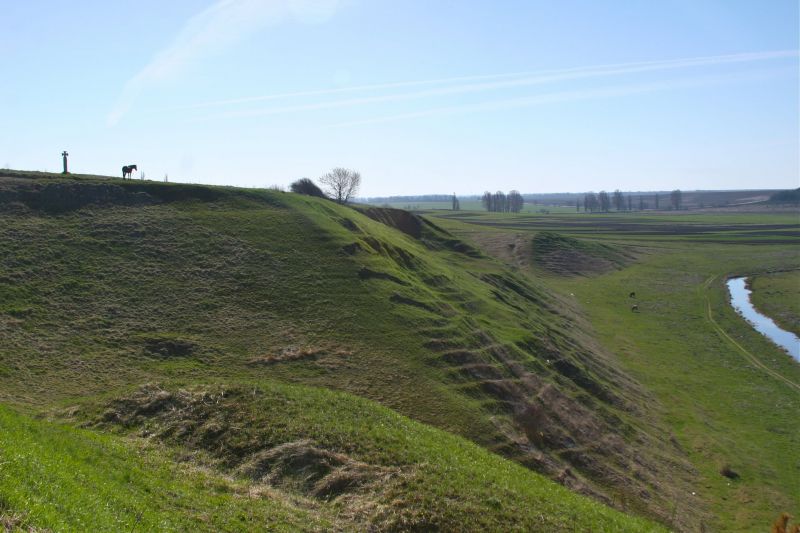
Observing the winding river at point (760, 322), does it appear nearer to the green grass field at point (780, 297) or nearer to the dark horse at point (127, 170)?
the green grass field at point (780, 297)

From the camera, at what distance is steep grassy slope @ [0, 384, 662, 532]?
14602 millimetres

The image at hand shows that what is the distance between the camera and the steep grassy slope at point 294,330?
29109 millimetres

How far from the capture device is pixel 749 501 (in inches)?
1190

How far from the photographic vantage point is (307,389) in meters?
28.2

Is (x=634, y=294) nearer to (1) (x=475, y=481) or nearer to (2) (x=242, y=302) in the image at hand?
(2) (x=242, y=302)

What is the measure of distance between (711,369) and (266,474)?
43.7m

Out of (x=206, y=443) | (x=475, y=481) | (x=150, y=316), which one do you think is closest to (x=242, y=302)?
(x=150, y=316)

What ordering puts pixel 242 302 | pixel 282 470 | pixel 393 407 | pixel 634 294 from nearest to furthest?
pixel 282 470
pixel 393 407
pixel 242 302
pixel 634 294

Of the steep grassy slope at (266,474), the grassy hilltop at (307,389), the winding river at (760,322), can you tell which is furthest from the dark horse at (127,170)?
the winding river at (760,322)

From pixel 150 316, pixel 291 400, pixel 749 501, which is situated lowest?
pixel 749 501

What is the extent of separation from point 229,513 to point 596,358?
121 feet

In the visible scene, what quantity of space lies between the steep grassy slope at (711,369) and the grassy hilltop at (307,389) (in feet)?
0.99

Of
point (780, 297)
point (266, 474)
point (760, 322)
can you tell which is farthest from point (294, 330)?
point (780, 297)

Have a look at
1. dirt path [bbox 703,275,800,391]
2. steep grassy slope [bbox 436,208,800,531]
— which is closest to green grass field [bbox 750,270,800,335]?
steep grassy slope [bbox 436,208,800,531]
